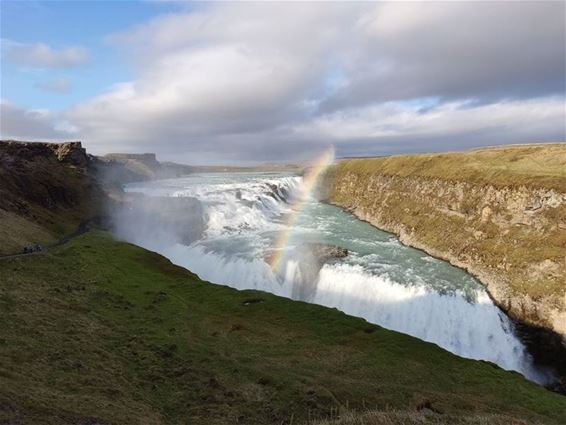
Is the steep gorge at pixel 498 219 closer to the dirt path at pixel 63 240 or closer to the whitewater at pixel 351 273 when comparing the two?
the whitewater at pixel 351 273

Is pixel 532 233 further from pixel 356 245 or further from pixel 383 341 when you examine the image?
pixel 383 341

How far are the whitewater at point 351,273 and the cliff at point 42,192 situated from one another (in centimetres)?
1130

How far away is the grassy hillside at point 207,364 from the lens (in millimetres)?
21062

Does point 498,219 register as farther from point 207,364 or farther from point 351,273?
point 207,364

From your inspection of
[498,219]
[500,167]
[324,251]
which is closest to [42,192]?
[324,251]

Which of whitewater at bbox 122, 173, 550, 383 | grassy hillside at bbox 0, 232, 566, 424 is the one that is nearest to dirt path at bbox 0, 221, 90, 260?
grassy hillside at bbox 0, 232, 566, 424

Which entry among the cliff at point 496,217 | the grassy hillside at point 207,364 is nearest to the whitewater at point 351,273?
the cliff at point 496,217

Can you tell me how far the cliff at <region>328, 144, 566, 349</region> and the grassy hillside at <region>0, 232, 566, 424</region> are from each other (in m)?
28.2

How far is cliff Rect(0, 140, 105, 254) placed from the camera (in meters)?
67.1

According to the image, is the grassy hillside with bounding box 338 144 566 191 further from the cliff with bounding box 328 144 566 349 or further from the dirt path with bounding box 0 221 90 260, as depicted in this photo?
the dirt path with bounding box 0 221 90 260

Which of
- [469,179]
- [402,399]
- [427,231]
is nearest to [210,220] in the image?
[427,231]

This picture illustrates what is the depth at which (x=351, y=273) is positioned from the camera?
201ft

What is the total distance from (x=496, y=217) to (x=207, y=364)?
5973 cm

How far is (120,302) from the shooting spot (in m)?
39.7
